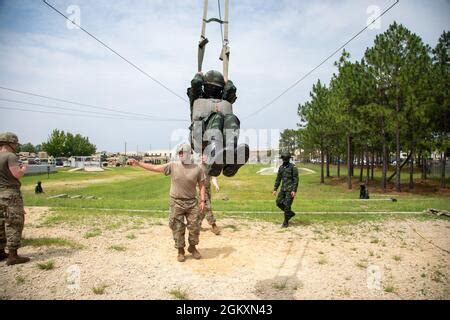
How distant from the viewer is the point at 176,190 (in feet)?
21.6

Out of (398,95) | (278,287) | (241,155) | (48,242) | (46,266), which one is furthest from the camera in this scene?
(398,95)

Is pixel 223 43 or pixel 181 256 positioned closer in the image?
pixel 223 43

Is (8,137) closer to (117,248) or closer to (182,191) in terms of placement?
(117,248)

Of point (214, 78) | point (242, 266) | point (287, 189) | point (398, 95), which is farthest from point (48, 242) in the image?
point (398, 95)

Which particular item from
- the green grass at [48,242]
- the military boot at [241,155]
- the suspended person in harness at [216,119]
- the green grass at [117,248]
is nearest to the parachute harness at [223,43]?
the suspended person in harness at [216,119]

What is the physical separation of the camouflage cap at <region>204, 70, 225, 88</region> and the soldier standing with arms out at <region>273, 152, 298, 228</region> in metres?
5.39

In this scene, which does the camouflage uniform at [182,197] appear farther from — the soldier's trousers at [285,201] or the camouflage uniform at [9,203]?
the soldier's trousers at [285,201]

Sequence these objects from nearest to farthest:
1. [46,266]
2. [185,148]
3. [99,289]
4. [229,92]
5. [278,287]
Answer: [99,289] → [278,287] → [229,92] → [46,266] → [185,148]

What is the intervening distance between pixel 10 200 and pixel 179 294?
12.9 ft

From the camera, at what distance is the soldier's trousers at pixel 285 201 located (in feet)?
33.7

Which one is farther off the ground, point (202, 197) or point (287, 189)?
point (202, 197)

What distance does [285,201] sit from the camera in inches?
409

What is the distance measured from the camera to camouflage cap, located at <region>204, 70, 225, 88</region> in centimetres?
572

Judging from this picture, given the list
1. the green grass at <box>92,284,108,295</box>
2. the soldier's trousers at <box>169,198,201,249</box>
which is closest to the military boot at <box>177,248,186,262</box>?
the soldier's trousers at <box>169,198,201,249</box>
